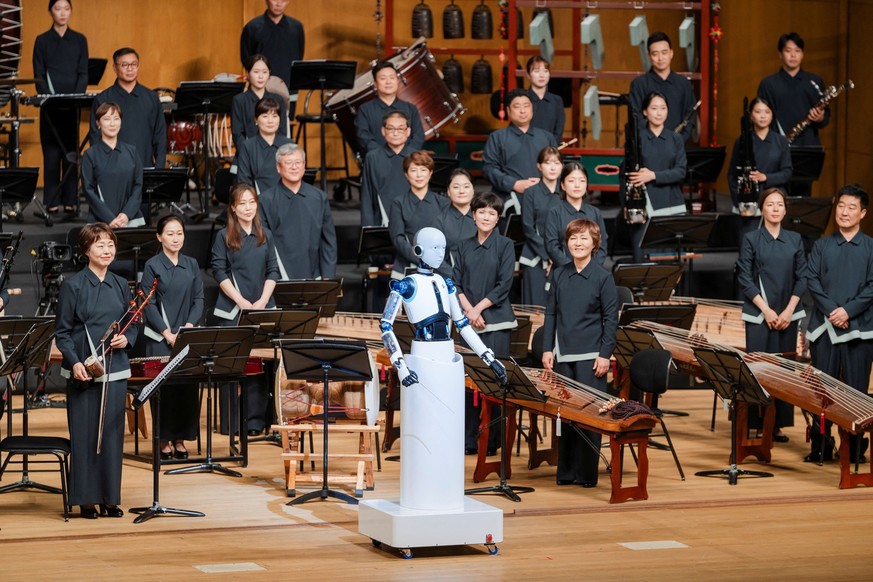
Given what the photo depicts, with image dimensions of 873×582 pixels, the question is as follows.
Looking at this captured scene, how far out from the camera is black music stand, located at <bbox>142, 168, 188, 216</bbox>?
34.5 feet

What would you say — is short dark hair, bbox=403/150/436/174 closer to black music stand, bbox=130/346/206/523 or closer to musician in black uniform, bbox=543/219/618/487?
musician in black uniform, bbox=543/219/618/487

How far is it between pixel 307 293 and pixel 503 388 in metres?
1.79

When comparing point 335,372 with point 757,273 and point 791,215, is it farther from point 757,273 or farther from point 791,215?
point 791,215

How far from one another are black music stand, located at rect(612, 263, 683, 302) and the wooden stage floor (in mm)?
1279

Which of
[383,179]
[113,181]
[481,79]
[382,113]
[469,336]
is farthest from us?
[481,79]

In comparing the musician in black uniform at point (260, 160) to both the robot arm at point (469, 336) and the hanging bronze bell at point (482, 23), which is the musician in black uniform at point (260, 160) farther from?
the hanging bronze bell at point (482, 23)

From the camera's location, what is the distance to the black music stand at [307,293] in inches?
351

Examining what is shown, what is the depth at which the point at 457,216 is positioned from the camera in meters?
9.23

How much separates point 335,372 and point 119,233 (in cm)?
276

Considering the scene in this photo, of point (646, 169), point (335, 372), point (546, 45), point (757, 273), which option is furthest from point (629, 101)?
point (335, 372)

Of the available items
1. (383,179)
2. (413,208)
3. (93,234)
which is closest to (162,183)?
(383,179)

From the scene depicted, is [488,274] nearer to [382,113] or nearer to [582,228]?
[582,228]

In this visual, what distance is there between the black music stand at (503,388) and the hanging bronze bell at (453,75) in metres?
6.55

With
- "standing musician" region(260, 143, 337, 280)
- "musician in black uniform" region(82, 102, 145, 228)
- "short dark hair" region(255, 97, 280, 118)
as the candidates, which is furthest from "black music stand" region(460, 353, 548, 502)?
"musician in black uniform" region(82, 102, 145, 228)
